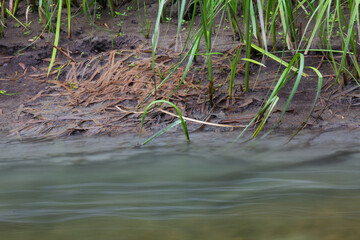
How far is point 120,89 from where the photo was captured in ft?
8.68

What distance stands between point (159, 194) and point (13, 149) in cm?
108

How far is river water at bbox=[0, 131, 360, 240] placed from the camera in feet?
2.87

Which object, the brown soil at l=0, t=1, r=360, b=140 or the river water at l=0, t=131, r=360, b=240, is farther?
the brown soil at l=0, t=1, r=360, b=140

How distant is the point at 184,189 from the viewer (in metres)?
1.24

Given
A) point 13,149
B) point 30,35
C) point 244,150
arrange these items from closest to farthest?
1. point 244,150
2. point 13,149
3. point 30,35

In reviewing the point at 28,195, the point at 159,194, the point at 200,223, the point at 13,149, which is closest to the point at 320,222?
the point at 200,223

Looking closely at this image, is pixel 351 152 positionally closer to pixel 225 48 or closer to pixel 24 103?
pixel 225 48

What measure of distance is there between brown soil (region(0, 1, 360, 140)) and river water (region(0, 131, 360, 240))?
0.24 m

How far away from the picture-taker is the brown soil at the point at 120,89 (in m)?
2.25

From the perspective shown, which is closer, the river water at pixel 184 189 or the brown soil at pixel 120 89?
the river water at pixel 184 189

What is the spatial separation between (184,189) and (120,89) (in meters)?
1.51

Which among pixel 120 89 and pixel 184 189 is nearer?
pixel 184 189

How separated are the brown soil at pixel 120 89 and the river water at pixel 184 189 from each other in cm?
24

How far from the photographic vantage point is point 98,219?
97 cm
